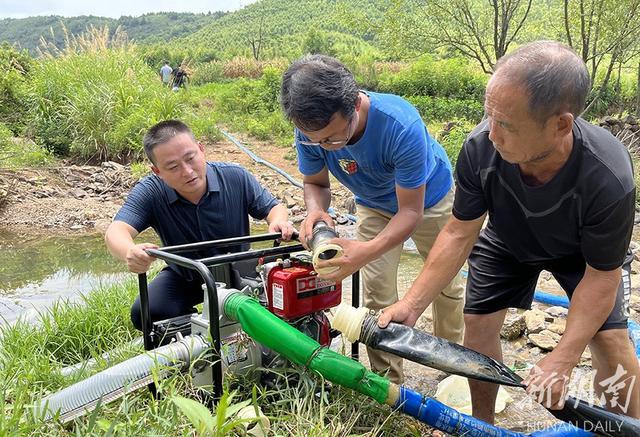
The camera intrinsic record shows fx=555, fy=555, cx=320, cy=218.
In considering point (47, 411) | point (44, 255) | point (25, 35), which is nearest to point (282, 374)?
point (47, 411)

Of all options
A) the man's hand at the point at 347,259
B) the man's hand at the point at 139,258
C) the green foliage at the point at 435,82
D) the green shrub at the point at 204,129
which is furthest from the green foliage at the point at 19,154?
the green foliage at the point at 435,82

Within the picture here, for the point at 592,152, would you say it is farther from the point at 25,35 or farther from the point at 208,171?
the point at 25,35

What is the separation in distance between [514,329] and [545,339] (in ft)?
0.60

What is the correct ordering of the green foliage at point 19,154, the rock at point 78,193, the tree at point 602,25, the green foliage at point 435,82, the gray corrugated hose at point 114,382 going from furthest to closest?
the green foliage at point 435,82, the tree at point 602,25, the green foliage at point 19,154, the rock at point 78,193, the gray corrugated hose at point 114,382

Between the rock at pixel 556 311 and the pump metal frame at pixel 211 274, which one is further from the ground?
the pump metal frame at pixel 211 274

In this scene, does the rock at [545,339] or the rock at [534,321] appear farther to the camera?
the rock at [534,321]

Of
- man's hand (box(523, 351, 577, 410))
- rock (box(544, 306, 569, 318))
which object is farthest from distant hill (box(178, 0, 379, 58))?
man's hand (box(523, 351, 577, 410))

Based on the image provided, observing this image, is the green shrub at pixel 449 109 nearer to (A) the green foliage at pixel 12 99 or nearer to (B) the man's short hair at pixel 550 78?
(A) the green foliage at pixel 12 99

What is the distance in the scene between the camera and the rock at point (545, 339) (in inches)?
123

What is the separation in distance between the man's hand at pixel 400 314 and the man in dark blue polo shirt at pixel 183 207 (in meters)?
0.75

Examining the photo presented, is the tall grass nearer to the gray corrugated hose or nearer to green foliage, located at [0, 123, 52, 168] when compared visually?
green foliage, located at [0, 123, 52, 168]

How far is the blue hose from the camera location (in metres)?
1.83

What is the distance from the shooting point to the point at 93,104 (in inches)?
340

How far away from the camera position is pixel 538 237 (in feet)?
6.28
